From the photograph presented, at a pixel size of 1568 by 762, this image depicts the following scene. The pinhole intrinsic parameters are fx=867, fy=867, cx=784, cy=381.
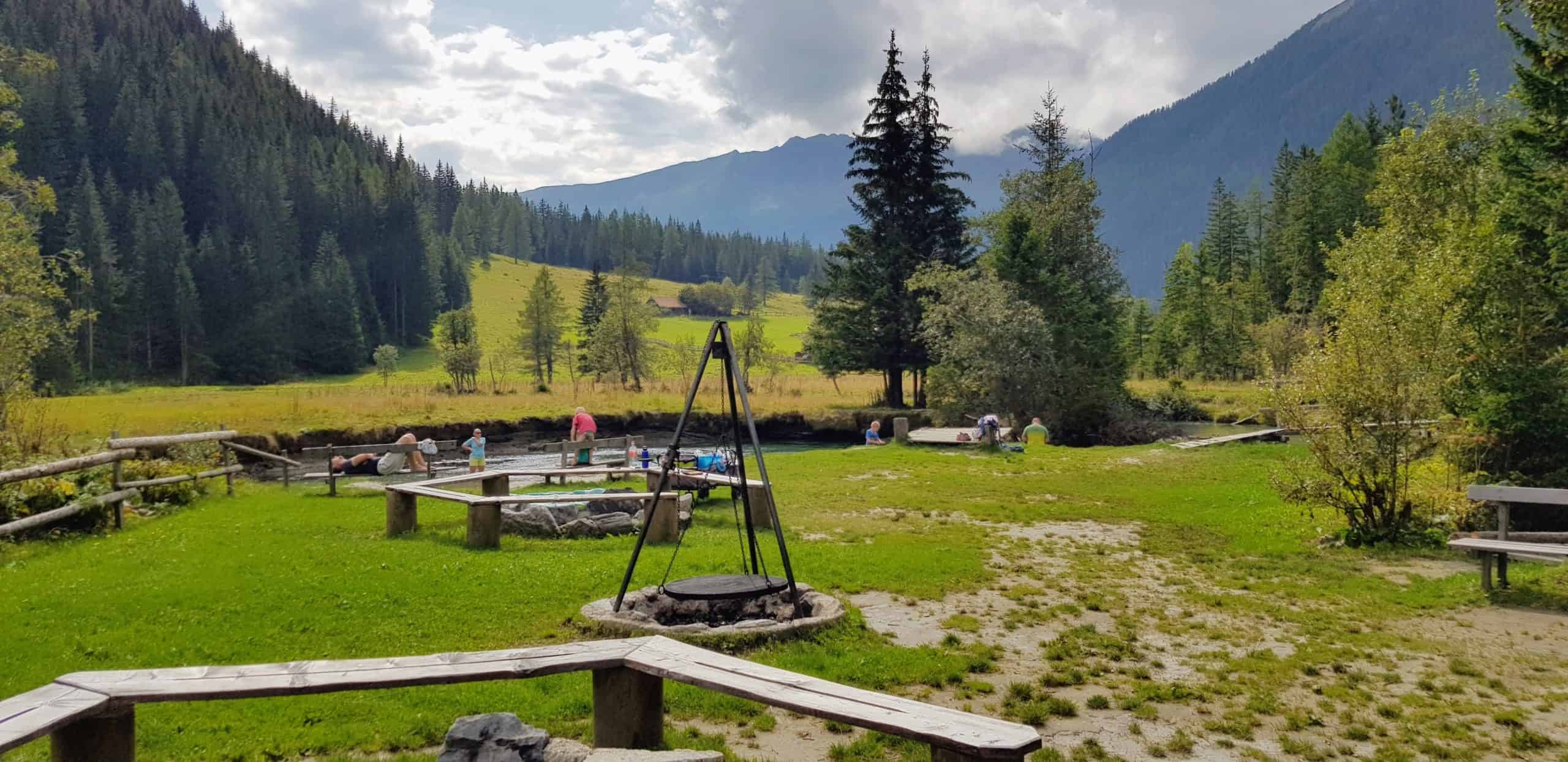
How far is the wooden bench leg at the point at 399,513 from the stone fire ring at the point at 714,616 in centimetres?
538

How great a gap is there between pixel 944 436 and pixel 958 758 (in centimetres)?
2441

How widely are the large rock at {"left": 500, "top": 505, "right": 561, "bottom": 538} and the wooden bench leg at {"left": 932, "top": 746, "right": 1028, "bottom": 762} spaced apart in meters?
9.19

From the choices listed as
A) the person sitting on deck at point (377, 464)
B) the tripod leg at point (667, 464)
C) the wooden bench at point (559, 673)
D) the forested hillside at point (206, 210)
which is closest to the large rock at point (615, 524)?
the tripod leg at point (667, 464)

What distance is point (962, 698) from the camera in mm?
5965

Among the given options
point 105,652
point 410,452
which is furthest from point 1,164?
point 105,652

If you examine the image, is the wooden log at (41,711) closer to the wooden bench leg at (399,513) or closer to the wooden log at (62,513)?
the wooden bench leg at (399,513)

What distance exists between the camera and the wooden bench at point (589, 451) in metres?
21.4

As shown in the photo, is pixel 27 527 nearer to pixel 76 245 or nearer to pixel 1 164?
pixel 1 164

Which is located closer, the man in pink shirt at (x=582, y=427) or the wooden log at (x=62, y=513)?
the wooden log at (x=62, y=513)

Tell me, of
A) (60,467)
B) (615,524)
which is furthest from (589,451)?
(60,467)

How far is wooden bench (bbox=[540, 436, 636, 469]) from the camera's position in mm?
21359

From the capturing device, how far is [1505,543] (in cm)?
866

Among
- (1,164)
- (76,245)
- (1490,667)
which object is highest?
(76,245)

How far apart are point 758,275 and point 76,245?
110 meters
